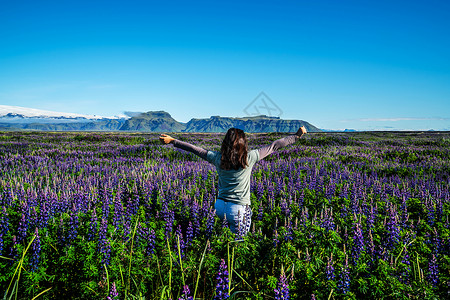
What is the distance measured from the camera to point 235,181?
3.79 m

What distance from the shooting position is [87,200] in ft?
16.9

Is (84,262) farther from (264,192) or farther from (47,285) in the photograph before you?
(264,192)

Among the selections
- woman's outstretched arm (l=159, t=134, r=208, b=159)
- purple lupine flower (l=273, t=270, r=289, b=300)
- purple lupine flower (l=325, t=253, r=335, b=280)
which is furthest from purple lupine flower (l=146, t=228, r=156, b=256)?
purple lupine flower (l=325, t=253, r=335, b=280)

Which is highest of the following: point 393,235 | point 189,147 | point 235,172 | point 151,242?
point 189,147

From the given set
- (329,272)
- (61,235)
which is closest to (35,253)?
(61,235)

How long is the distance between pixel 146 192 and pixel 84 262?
308cm

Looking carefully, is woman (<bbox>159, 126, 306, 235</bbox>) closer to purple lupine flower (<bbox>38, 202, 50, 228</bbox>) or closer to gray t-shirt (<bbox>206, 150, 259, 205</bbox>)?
gray t-shirt (<bbox>206, 150, 259, 205</bbox>)

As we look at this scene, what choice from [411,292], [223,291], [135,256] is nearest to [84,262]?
[135,256]

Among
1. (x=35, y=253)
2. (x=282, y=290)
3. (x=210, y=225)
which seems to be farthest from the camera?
(x=210, y=225)

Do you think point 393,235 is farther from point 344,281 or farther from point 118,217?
point 118,217

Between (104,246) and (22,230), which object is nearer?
(104,246)

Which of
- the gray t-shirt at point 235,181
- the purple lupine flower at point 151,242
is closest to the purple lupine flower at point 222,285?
the gray t-shirt at point 235,181

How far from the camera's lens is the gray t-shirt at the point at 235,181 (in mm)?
3754

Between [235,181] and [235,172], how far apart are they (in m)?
0.16
